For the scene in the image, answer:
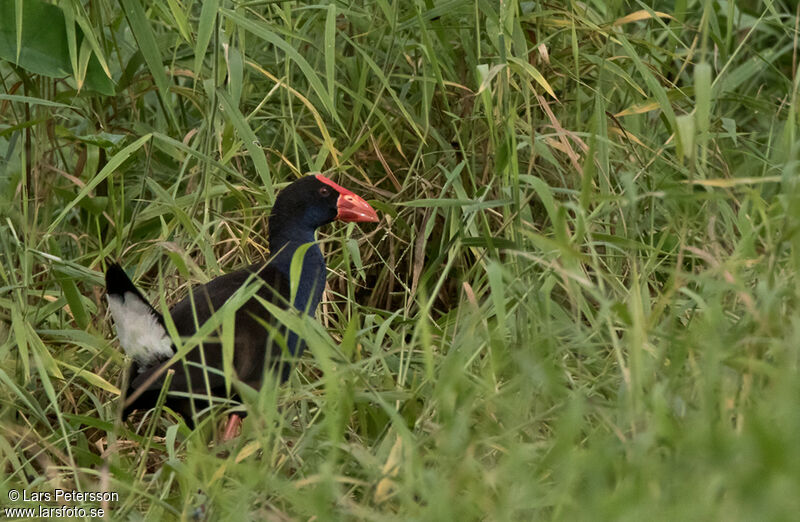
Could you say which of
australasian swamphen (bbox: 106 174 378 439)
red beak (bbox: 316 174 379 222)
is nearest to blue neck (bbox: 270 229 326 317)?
australasian swamphen (bbox: 106 174 378 439)

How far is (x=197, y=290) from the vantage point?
2.62 meters

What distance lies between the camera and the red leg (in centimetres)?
255

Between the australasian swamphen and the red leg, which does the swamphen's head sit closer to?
the australasian swamphen

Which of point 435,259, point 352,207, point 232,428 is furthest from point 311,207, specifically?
point 232,428

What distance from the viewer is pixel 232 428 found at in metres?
2.57

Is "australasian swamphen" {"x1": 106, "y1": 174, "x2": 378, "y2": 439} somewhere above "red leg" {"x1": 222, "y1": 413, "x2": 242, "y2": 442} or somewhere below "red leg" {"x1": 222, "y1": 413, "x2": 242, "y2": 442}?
above

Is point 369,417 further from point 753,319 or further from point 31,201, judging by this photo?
point 31,201

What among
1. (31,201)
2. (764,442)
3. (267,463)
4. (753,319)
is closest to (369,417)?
(267,463)

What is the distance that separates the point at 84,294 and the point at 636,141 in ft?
4.79

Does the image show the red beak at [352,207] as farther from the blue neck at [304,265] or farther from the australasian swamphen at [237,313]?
the blue neck at [304,265]

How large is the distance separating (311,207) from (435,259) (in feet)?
1.10

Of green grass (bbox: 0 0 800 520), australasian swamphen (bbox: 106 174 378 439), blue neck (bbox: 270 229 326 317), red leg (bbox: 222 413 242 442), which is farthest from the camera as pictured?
blue neck (bbox: 270 229 326 317)

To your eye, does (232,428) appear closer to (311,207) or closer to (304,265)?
(304,265)

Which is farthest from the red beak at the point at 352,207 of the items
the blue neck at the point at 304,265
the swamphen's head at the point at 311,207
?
the blue neck at the point at 304,265
